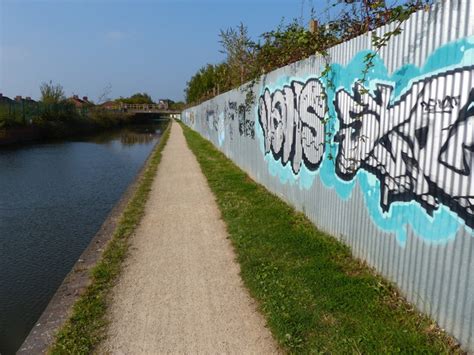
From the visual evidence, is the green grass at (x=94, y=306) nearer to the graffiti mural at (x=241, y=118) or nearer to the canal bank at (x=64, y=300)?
the canal bank at (x=64, y=300)

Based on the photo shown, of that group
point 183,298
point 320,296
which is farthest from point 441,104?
point 183,298

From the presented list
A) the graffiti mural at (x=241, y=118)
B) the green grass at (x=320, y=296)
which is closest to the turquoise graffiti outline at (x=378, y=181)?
the green grass at (x=320, y=296)

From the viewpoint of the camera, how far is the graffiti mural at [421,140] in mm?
2930

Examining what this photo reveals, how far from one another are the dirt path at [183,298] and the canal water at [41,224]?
1.12 m

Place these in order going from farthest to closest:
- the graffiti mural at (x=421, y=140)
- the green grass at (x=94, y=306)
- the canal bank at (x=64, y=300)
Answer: the canal bank at (x=64, y=300) < the green grass at (x=94, y=306) < the graffiti mural at (x=421, y=140)

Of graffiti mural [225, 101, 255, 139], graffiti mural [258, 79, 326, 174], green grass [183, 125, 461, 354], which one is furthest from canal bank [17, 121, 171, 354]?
graffiti mural [225, 101, 255, 139]

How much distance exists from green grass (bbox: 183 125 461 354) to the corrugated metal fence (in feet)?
0.52

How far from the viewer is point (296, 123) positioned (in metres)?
6.92

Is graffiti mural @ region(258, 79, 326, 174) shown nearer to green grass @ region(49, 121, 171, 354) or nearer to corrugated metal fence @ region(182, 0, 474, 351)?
corrugated metal fence @ region(182, 0, 474, 351)

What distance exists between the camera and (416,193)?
11.5 feet

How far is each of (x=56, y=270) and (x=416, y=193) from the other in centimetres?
480

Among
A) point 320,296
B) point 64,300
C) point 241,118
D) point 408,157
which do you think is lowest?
point 64,300

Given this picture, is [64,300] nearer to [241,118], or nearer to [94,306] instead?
[94,306]

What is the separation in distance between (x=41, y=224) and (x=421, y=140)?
724 centimetres
